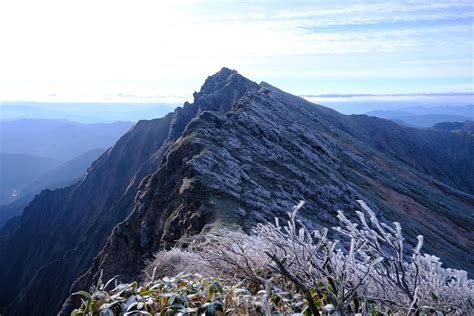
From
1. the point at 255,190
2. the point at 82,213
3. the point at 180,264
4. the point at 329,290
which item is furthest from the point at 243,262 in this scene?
the point at 82,213

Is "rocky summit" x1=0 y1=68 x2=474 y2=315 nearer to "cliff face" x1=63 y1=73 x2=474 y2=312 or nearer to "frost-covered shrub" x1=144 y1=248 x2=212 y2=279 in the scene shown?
"cliff face" x1=63 y1=73 x2=474 y2=312

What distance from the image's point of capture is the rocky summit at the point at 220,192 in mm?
28547

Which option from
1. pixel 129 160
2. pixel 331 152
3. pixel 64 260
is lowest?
pixel 64 260

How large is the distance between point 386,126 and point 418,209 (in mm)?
Result: 79739

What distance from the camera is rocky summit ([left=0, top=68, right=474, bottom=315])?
93.7 feet

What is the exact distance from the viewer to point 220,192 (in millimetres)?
27422

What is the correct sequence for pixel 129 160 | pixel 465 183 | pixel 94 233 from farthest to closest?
1. pixel 465 183
2. pixel 129 160
3. pixel 94 233

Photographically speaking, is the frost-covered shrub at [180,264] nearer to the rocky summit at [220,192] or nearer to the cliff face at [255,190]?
the rocky summit at [220,192]

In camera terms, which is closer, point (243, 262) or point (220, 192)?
point (243, 262)

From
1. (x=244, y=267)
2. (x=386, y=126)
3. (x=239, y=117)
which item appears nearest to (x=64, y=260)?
(x=239, y=117)

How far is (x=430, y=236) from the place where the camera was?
1639 inches

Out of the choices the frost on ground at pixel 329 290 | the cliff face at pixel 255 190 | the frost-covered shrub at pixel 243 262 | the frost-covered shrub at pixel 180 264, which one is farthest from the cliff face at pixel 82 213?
the frost on ground at pixel 329 290

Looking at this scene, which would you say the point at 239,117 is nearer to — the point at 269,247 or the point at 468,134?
the point at 269,247

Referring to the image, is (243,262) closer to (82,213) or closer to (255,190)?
(255,190)
